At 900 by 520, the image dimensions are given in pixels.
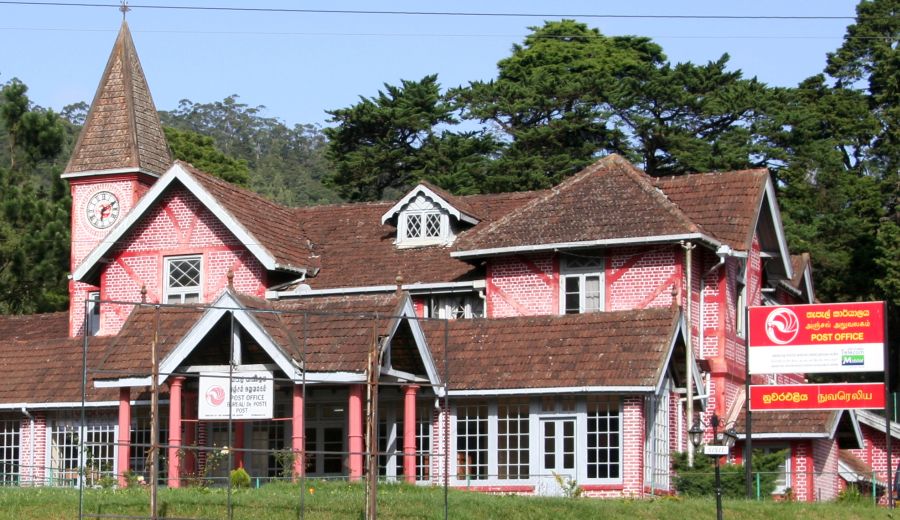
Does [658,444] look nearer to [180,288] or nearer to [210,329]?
[210,329]

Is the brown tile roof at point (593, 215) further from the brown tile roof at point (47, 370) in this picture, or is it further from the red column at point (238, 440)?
Result: the brown tile roof at point (47, 370)

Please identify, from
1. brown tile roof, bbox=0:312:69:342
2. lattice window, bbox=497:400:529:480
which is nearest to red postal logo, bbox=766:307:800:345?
lattice window, bbox=497:400:529:480

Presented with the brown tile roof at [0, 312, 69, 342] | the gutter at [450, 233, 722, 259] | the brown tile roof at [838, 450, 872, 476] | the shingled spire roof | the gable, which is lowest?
the brown tile roof at [838, 450, 872, 476]

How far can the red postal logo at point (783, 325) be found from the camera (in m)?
31.2

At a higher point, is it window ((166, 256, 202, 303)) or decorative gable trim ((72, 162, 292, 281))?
decorative gable trim ((72, 162, 292, 281))

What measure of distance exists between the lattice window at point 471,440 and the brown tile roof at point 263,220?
690cm

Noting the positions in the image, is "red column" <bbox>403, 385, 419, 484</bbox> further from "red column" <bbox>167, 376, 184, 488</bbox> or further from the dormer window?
the dormer window

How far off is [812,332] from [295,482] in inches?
435

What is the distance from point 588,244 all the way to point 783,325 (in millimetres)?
4875

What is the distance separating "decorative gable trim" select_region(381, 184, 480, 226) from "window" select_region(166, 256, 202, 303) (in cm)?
476

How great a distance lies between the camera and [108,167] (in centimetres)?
4034

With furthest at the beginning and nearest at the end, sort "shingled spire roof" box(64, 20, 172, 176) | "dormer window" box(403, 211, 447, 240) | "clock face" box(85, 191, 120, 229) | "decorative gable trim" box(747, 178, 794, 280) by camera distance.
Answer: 1. "shingled spire roof" box(64, 20, 172, 176)
2. "clock face" box(85, 191, 120, 229)
3. "dormer window" box(403, 211, 447, 240)
4. "decorative gable trim" box(747, 178, 794, 280)

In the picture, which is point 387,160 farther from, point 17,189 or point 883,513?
point 883,513

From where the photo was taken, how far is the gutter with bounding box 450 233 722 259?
33281mm
